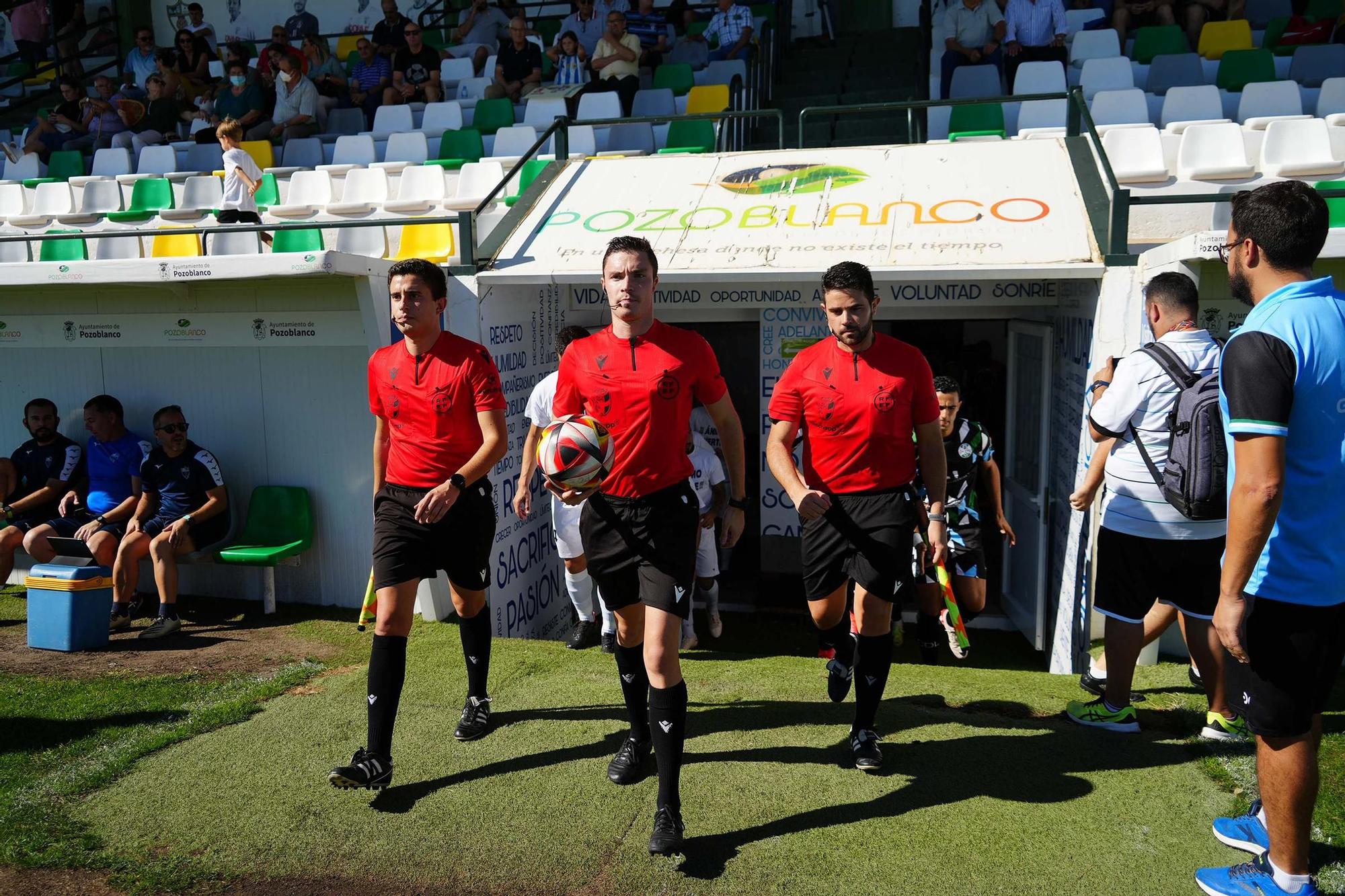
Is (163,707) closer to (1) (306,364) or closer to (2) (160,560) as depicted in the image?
(2) (160,560)

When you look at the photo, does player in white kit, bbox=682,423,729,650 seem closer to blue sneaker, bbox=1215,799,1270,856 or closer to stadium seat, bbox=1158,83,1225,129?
blue sneaker, bbox=1215,799,1270,856

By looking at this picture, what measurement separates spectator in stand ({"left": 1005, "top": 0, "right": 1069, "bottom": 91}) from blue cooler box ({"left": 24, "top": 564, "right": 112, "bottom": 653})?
A: 31.6 ft

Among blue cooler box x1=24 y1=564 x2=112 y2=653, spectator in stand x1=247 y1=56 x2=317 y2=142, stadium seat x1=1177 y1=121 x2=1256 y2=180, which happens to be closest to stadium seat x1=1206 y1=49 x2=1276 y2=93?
stadium seat x1=1177 y1=121 x2=1256 y2=180

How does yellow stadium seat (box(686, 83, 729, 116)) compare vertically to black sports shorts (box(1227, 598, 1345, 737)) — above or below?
above

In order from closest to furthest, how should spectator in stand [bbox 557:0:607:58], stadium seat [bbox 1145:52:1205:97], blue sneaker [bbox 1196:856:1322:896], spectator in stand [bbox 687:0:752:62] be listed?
blue sneaker [bbox 1196:856:1322:896], stadium seat [bbox 1145:52:1205:97], spectator in stand [bbox 687:0:752:62], spectator in stand [bbox 557:0:607:58]

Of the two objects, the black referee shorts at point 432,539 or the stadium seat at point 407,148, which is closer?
the black referee shorts at point 432,539

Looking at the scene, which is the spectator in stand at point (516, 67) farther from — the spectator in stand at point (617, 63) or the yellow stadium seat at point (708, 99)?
the yellow stadium seat at point (708, 99)

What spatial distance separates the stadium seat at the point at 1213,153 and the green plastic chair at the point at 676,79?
551 cm

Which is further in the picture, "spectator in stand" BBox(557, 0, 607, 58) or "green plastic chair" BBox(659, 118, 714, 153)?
"spectator in stand" BBox(557, 0, 607, 58)

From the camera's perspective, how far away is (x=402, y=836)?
3445 millimetres

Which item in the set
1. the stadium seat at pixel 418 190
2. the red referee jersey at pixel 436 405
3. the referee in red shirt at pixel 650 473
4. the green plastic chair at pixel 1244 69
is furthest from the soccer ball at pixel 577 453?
the green plastic chair at pixel 1244 69

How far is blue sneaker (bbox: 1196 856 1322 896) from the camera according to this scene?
111 inches

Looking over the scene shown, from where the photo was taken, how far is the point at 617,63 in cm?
1123

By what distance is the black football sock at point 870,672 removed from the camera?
12.4 feet
